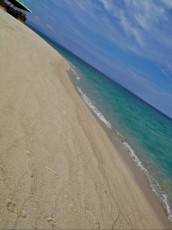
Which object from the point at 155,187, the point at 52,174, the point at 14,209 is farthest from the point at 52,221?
the point at 155,187

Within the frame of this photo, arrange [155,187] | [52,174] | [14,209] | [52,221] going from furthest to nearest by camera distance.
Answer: [155,187]
[52,174]
[52,221]
[14,209]

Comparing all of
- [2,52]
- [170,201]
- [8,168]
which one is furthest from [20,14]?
[8,168]

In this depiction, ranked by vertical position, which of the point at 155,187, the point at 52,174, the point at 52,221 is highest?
the point at 52,174

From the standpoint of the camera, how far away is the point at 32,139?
647 centimetres

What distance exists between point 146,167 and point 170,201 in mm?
2728

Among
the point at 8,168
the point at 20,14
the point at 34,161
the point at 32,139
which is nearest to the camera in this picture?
the point at 8,168

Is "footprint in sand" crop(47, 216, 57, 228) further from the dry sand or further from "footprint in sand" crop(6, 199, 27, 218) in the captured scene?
"footprint in sand" crop(6, 199, 27, 218)

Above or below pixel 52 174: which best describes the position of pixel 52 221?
below

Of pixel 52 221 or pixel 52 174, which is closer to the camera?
pixel 52 221

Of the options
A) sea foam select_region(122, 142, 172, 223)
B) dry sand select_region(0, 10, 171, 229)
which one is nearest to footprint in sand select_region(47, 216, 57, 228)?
dry sand select_region(0, 10, 171, 229)

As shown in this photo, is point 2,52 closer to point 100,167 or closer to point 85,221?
point 100,167

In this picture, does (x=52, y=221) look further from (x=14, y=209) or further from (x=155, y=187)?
(x=155, y=187)

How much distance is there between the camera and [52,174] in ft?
18.9

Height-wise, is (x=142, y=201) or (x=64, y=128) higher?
(x=64, y=128)
